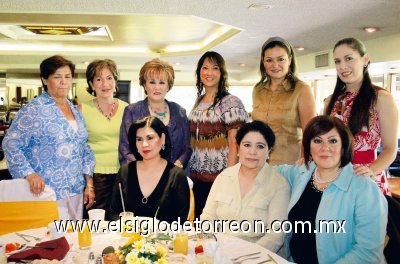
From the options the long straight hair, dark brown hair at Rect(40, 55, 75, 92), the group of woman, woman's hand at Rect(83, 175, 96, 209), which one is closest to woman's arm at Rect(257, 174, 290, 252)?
the group of woman

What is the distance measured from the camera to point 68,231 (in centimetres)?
183

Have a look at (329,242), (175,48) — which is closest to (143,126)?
(329,242)

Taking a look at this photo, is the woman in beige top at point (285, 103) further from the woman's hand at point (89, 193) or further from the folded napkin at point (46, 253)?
the folded napkin at point (46, 253)

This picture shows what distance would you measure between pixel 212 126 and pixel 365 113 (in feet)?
3.37

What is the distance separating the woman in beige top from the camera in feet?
8.70

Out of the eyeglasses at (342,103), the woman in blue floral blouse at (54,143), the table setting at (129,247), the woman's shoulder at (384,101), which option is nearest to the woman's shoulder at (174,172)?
the table setting at (129,247)

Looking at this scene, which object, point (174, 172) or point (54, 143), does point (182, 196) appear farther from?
point (54, 143)

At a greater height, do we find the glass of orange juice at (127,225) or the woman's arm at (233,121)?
the woman's arm at (233,121)

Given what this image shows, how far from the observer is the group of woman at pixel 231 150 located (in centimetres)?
185

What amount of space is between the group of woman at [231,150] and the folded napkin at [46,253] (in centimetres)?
62

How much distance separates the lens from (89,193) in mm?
2809

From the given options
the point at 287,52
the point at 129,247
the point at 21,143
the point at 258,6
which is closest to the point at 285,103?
the point at 287,52

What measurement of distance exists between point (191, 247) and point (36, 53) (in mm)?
8917

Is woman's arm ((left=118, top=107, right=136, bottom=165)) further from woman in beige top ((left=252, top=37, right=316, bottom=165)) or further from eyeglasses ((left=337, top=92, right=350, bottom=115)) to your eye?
eyeglasses ((left=337, top=92, right=350, bottom=115))
